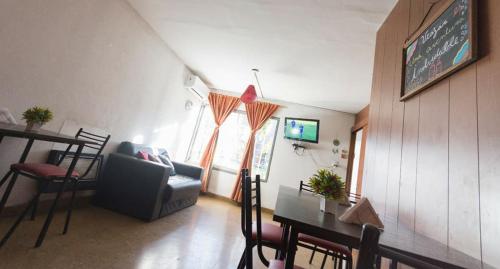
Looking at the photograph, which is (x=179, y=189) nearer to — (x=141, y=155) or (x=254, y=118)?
(x=141, y=155)

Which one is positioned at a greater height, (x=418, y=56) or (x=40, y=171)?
(x=418, y=56)

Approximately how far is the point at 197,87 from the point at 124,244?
313 cm

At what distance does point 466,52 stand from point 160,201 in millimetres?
2842

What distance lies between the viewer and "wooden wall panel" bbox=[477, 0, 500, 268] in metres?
0.69

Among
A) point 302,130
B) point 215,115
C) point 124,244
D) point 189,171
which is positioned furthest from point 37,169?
point 302,130

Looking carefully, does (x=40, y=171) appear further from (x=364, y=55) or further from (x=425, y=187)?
(x=364, y=55)

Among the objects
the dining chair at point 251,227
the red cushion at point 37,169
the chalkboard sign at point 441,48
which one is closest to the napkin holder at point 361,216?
the dining chair at point 251,227

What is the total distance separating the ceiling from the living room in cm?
2

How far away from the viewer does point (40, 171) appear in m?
1.54

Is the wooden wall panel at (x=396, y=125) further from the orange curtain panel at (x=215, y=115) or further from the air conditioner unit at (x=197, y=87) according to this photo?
the orange curtain panel at (x=215, y=115)

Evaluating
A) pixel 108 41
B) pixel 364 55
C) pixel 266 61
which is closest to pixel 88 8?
pixel 108 41

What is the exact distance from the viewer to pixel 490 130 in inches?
29.4

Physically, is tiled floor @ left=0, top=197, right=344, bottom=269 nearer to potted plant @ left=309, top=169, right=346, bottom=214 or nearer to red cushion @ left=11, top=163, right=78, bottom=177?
red cushion @ left=11, top=163, right=78, bottom=177

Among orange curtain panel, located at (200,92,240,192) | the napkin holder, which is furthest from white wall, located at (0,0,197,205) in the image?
the napkin holder
